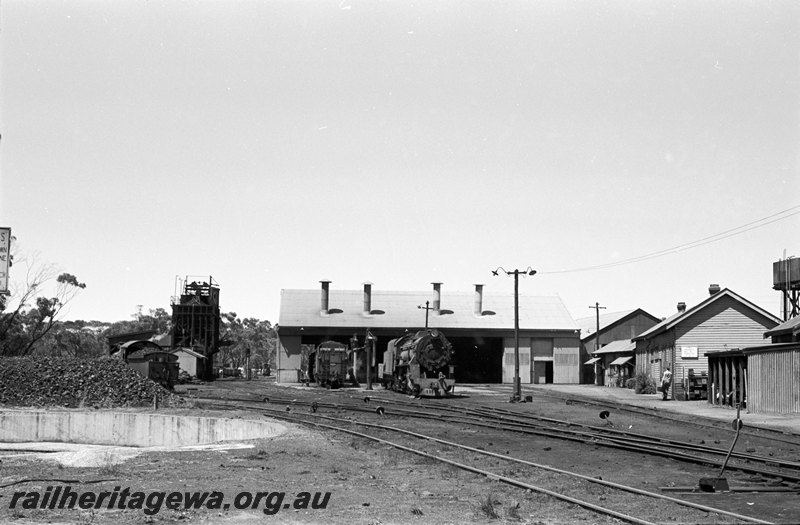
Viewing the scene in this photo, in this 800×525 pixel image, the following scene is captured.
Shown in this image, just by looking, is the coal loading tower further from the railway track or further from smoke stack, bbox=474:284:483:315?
the railway track

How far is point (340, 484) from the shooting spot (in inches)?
530

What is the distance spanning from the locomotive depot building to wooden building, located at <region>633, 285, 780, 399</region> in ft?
84.8

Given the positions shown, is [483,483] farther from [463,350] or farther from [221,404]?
[463,350]

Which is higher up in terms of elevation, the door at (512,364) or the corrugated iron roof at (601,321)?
the corrugated iron roof at (601,321)

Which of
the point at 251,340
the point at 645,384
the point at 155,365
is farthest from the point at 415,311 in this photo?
the point at 251,340

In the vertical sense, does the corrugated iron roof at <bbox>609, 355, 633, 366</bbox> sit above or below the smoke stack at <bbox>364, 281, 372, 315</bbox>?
below

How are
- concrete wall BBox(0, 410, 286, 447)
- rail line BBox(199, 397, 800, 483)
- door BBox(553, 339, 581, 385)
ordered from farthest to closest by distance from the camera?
1. door BBox(553, 339, 581, 385)
2. concrete wall BBox(0, 410, 286, 447)
3. rail line BBox(199, 397, 800, 483)

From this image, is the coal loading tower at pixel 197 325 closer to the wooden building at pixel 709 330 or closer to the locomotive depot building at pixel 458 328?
the locomotive depot building at pixel 458 328

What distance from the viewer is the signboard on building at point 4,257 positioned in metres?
12.1

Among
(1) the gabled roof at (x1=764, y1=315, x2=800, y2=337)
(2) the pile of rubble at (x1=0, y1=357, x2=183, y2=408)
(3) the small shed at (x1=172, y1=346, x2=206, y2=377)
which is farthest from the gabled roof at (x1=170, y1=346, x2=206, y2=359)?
(1) the gabled roof at (x1=764, y1=315, x2=800, y2=337)

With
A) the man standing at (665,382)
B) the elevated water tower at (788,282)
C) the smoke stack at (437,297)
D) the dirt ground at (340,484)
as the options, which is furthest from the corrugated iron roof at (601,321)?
the dirt ground at (340,484)

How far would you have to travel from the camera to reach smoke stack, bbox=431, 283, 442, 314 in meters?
76.9

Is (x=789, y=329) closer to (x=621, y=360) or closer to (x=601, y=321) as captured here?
(x=621, y=360)

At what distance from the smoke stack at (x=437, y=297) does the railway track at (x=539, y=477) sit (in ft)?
172
